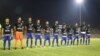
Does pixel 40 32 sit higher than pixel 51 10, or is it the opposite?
pixel 51 10

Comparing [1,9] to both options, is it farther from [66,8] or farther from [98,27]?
[98,27]

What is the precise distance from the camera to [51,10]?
6359 centimetres

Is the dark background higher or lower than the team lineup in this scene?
higher

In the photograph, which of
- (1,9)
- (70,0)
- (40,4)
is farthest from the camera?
(70,0)

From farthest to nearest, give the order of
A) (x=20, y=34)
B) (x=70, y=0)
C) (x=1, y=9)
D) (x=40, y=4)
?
(x=70, y=0) < (x=40, y=4) < (x=1, y=9) < (x=20, y=34)

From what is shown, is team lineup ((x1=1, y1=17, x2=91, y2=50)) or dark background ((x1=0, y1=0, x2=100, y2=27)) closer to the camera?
team lineup ((x1=1, y1=17, x2=91, y2=50))

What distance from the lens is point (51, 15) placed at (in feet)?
206

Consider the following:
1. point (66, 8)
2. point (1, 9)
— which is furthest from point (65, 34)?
point (66, 8)

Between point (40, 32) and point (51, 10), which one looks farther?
point (51, 10)

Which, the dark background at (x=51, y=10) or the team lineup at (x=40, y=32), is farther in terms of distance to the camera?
the dark background at (x=51, y=10)

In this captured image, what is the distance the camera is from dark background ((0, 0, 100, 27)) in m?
58.5

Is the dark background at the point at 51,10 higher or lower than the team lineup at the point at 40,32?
higher

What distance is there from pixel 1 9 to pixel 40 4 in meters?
9.35

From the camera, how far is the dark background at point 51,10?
58.5 m
